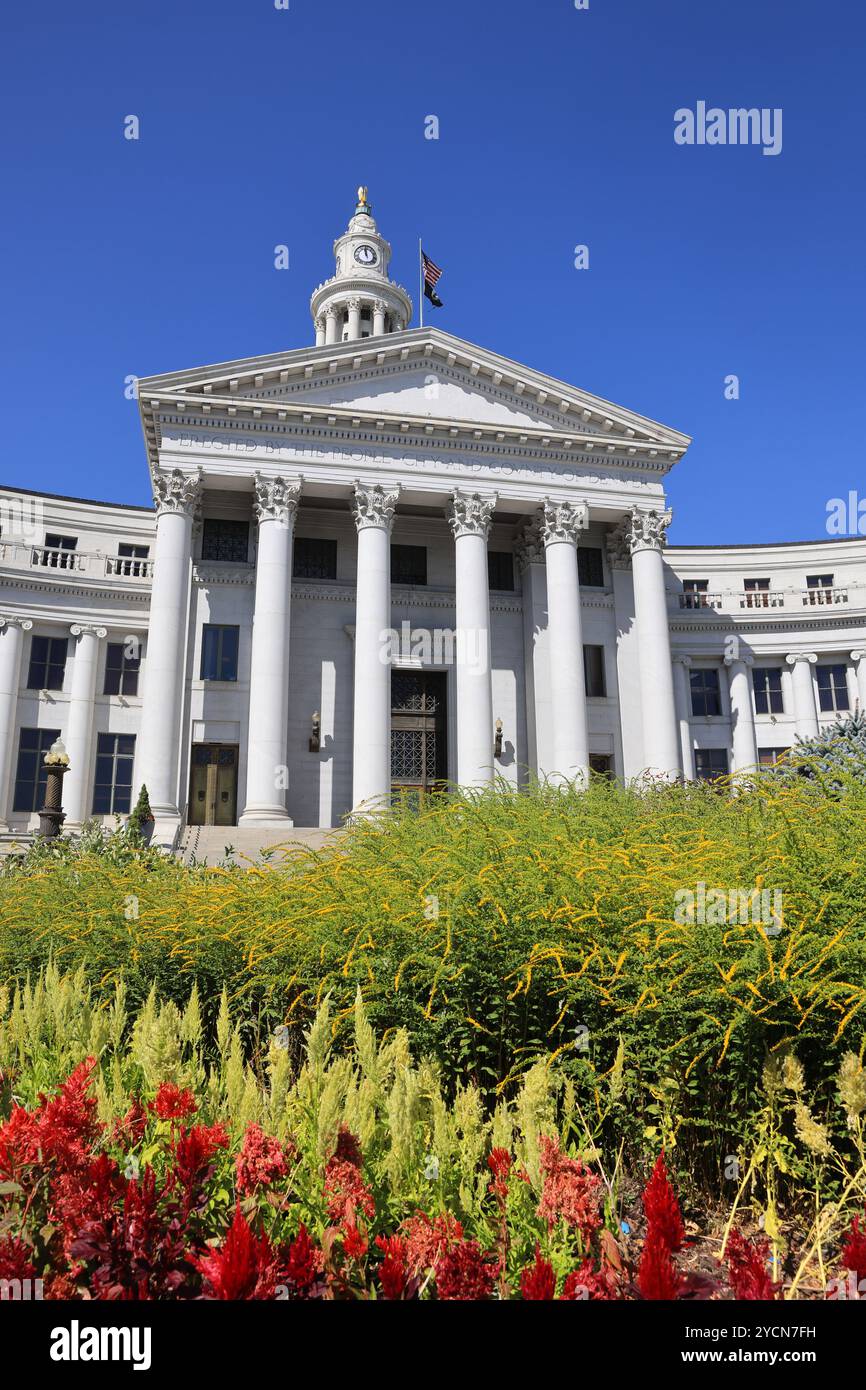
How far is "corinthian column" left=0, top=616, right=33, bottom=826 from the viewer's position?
3819 centimetres

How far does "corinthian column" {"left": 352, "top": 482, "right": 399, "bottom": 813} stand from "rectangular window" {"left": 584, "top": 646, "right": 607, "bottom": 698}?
1047 centimetres

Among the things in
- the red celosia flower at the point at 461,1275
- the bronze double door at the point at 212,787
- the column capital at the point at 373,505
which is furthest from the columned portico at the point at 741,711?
the red celosia flower at the point at 461,1275

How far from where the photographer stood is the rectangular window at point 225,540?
39219mm

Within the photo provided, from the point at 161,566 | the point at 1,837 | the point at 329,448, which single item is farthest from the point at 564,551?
the point at 1,837

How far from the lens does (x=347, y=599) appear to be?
131 feet

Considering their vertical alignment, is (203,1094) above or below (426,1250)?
above

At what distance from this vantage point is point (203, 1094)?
16.7 feet

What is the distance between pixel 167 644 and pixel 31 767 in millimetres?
10802

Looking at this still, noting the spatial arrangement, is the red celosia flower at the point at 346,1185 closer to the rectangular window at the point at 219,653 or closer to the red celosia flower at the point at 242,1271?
the red celosia flower at the point at 242,1271

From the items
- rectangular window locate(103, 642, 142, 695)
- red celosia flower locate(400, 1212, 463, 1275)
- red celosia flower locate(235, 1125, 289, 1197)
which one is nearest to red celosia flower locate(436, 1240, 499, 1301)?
red celosia flower locate(400, 1212, 463, 1275)

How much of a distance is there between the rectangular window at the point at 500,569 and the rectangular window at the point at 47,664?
2018 centimetres
